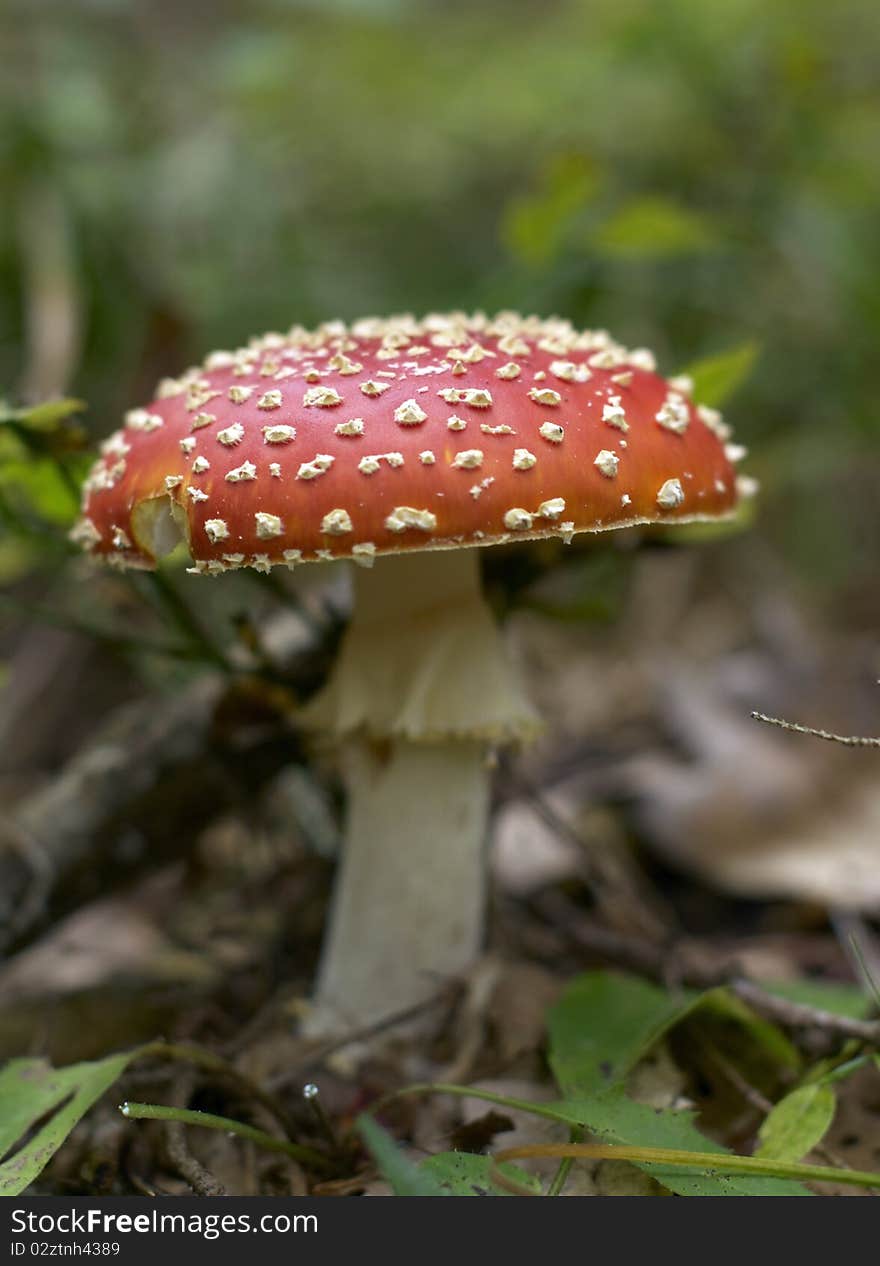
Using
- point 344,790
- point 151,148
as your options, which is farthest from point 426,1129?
point 151,148

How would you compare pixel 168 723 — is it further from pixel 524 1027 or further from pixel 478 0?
pixel 478 0

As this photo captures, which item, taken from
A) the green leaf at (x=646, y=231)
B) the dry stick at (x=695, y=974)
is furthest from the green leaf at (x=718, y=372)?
the dry stick at (x=695, y=974)

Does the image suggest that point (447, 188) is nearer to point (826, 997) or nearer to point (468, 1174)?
point (826, 997)

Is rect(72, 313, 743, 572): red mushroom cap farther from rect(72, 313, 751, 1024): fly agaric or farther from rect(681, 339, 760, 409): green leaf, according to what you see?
rect(681, 339, 760, 409): green leaf

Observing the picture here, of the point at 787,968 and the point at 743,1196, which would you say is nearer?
the point at 743,1196

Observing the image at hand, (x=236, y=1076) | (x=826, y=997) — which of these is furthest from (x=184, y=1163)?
(x=826, y=997)

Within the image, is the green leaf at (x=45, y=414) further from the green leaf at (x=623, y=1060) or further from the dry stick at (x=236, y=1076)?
the green leaf at (x=623, y=1060)
